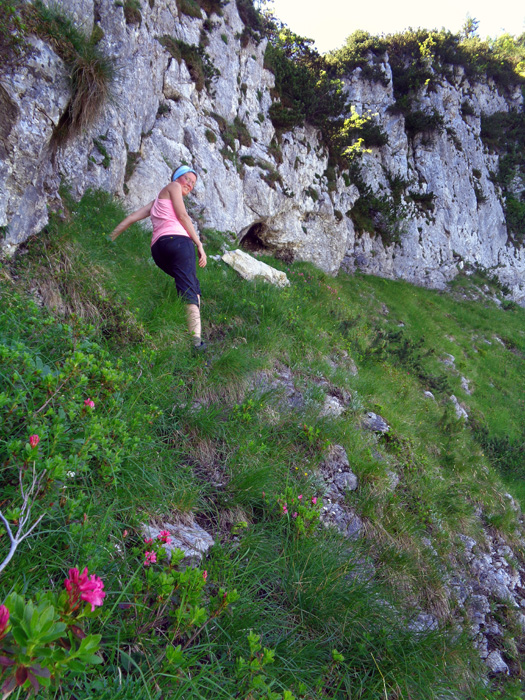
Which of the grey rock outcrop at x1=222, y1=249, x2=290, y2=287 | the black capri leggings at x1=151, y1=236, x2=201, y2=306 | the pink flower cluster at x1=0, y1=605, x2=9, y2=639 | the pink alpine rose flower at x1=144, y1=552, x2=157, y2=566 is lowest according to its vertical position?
the pink alpine rose flower at x1=144, y1=552, x2=157, y2=566

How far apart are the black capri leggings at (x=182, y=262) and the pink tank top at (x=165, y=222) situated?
0.27 ft

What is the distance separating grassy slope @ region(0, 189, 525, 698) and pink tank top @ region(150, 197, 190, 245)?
696mm

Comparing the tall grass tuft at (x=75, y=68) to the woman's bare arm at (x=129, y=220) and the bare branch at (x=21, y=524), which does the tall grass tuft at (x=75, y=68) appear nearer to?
the woman's bare arm at (x=129, y=220)

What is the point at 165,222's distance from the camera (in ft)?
16.1

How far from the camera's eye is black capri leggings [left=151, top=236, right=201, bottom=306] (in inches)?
188

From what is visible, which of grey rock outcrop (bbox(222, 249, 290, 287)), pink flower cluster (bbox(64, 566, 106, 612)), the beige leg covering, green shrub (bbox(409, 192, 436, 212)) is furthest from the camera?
green shrub (bbox(409, 192, 436, 212))

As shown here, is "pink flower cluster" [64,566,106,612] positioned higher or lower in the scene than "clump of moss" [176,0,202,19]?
lower

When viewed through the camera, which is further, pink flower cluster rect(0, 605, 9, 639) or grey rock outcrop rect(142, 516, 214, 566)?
grey rock outcrop rect(142, 516, 214, 566)

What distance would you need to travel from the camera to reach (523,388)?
12.7 meters

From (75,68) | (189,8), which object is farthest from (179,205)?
(189,8)

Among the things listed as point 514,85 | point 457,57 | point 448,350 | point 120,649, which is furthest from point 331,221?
point 514,85

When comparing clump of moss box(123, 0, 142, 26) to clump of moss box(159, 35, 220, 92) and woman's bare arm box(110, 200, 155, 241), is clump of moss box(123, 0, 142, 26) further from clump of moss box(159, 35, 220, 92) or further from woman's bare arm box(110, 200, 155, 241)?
woman's bare arm box(110, 200, 155, 241)

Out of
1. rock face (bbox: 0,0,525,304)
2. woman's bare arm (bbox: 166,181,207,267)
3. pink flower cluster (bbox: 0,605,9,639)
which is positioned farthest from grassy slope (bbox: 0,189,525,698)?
rock face (bbox: 0,0,525,304)

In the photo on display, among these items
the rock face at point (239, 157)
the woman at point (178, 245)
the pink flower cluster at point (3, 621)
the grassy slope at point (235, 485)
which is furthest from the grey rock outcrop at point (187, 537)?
the rock face at point (239, 157)
